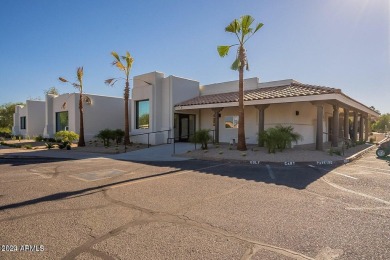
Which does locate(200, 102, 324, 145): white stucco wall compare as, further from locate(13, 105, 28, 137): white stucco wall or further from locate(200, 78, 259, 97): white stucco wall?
locate(13, 105, 28, 137): white stucco wall

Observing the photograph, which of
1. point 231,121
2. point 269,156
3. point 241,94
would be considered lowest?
point 269,156

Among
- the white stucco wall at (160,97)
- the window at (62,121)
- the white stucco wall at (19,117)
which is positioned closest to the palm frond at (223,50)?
the white stucco wall at (160,97)

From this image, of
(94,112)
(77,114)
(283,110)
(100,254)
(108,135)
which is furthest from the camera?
(94,112)

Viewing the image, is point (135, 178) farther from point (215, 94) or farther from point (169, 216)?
point (215, 94)

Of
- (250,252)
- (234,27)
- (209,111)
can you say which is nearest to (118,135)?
(209,111)

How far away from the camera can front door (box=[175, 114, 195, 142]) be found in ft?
72.0

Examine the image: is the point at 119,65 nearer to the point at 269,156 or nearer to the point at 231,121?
the point at 231,121

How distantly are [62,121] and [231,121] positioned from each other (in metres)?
19.9

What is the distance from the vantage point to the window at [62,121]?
27422 millimetres

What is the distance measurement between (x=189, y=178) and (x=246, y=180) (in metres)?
1.87

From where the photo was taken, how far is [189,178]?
8.24 m

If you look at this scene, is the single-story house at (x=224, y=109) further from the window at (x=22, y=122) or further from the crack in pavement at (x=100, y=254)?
the window at (x=22, y=122)

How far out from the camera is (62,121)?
92.1 ft

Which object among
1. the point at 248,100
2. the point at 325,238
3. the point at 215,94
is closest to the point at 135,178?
the point at 325,238
